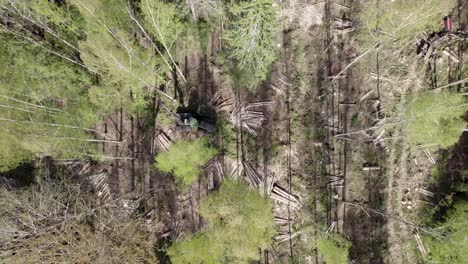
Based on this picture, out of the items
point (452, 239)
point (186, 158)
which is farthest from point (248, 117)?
point (452, 239)

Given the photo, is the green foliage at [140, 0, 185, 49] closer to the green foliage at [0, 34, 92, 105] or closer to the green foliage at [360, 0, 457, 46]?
the green foliage at [0, 34, 92, 105]

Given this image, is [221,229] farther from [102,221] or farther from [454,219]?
[454,219]

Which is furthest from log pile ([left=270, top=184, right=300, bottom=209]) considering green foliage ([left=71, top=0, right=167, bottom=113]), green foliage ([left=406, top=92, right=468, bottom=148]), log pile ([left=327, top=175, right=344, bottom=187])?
green foliage ([left=71, top=0, right=167, bottom=113])

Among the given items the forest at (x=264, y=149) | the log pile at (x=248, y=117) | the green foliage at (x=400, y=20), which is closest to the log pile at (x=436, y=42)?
the forest at (x=264, y=149)

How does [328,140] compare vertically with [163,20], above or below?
below

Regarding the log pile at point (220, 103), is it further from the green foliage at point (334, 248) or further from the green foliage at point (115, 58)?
the green foliage at point (334, 248)

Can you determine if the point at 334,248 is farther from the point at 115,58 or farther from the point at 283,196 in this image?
the point at 115,58
